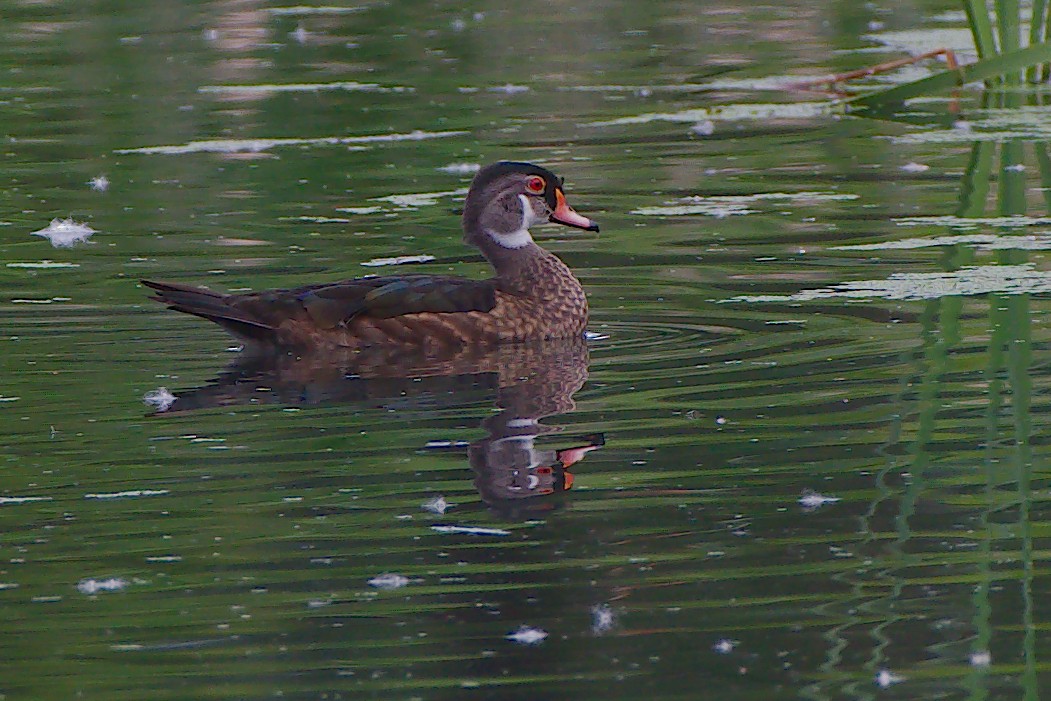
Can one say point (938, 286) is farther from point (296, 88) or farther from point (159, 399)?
point (296, 88)

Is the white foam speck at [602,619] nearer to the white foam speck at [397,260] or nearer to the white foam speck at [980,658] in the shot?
the white foam speck at [980,658]

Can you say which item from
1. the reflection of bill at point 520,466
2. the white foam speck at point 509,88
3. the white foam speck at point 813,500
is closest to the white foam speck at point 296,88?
the white foam speck at point 509,88

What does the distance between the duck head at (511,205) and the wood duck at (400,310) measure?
0.38m

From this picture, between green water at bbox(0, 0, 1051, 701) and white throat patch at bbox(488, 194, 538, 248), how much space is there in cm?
47

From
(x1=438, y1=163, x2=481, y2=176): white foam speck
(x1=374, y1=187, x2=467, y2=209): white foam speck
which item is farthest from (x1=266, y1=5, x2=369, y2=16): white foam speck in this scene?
(x1=374, y1=187, x2=467, y2=209): white foam speck

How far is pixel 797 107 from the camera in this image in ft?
53.2

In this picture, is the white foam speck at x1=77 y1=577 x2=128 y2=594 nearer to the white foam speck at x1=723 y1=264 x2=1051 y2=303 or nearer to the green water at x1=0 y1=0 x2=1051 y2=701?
the green water at x1=0 y1=0 x2=1051 y2=701

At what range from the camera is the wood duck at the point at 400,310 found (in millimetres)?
8930

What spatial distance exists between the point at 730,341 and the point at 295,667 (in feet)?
13.2

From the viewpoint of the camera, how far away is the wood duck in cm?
893

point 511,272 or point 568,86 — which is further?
point 568,86

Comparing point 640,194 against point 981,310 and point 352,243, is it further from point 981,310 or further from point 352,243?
point 981,310

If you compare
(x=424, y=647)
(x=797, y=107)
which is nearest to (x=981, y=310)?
(x=424, y=647)

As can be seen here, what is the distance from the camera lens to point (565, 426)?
741 cm
